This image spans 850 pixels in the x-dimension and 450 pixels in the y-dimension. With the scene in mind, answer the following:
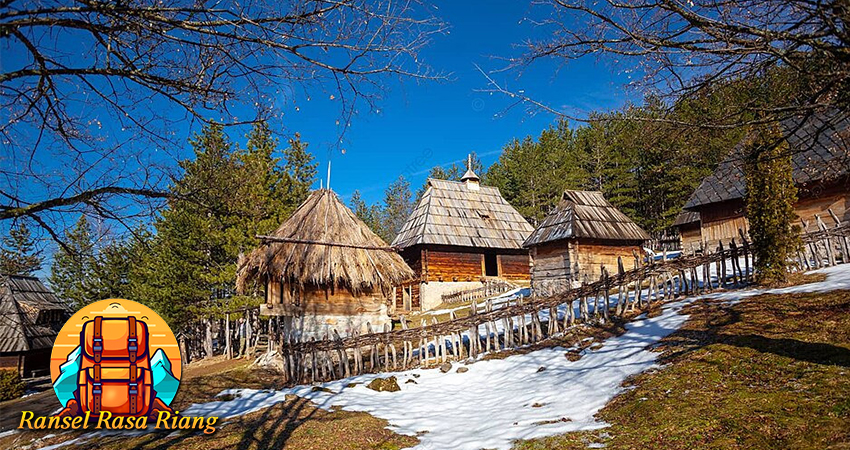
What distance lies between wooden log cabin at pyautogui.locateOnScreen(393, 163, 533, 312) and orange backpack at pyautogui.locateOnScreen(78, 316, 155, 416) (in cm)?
1957

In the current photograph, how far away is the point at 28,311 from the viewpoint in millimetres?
27984

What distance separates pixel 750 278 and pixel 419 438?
10.9 m

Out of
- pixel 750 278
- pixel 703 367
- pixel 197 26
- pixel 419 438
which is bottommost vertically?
pixel 419 438

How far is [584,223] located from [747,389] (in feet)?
51.2

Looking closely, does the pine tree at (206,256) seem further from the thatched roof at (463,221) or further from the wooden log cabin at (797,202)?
the wooden log cabin at (797,202)

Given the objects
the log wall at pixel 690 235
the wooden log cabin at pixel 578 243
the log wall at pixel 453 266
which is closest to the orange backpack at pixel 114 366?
the wooden log cabin at pixel 578 243

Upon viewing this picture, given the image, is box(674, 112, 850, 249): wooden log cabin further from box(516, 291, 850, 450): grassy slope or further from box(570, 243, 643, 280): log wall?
box(516, 291, 850, 450): grassy slope

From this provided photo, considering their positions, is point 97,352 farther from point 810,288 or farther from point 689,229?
point 689,229

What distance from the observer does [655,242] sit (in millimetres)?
42625

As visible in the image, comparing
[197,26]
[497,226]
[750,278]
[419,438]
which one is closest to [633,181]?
[497,226]

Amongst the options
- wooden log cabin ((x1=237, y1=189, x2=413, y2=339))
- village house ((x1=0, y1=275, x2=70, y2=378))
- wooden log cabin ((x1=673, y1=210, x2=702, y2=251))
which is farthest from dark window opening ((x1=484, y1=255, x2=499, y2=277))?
village house ((x1=0, y1=275, x2=70, y2=378))

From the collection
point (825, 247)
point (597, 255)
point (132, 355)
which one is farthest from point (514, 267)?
point (132, 355)

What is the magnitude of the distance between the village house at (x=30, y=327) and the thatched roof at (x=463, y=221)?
823 inches

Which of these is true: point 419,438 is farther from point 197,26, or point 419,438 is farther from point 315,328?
point 315,328
